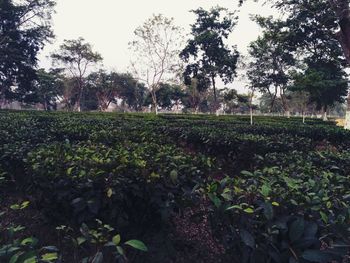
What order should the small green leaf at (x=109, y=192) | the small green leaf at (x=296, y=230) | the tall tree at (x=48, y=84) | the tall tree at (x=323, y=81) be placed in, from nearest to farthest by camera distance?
the small green leaf at (x=296, y=230)
the small green leaf at (x=109, y=192)
the tall tree at (x=323, y=81)
the tall tree at (x=48, y=84)

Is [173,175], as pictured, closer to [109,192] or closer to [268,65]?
[109,192]

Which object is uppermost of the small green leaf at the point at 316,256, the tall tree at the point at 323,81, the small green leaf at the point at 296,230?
the tall tree at the point at 323,81

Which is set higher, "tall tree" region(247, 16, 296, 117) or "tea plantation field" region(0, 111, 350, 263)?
"tall tree" region(247, 16, 296, 117)

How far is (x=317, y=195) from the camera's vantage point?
92.1 inches

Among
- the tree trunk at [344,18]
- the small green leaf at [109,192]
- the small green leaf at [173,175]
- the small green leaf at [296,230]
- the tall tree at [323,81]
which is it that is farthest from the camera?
the tall tree at [323,81]

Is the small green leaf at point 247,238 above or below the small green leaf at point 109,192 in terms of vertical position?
below

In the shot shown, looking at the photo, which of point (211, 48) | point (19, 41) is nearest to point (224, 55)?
point (211, 48)

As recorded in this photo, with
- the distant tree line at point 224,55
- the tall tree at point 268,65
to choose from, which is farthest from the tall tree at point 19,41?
the tall tree at point 268,65

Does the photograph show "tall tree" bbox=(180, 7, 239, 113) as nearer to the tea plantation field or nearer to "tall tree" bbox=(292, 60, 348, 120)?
"tall tree" bbox=(292, 60, 348, 120)

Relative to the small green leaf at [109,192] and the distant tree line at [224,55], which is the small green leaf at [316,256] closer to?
the small green leaf at [109,192]

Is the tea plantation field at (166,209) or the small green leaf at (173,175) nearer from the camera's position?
the tea plantation field at (166,209)

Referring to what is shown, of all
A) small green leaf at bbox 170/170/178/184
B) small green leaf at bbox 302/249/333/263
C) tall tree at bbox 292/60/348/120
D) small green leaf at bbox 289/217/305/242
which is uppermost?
tall tree at bbox 292/60/348/120

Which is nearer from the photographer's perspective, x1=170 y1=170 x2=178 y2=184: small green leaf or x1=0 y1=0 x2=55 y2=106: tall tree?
x1=170 y1=170 x2=178 y2=184: small green leaf

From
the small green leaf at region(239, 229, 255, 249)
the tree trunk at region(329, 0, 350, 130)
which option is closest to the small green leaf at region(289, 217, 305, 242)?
the small green leaf at region(239, 229, 255, 249)
